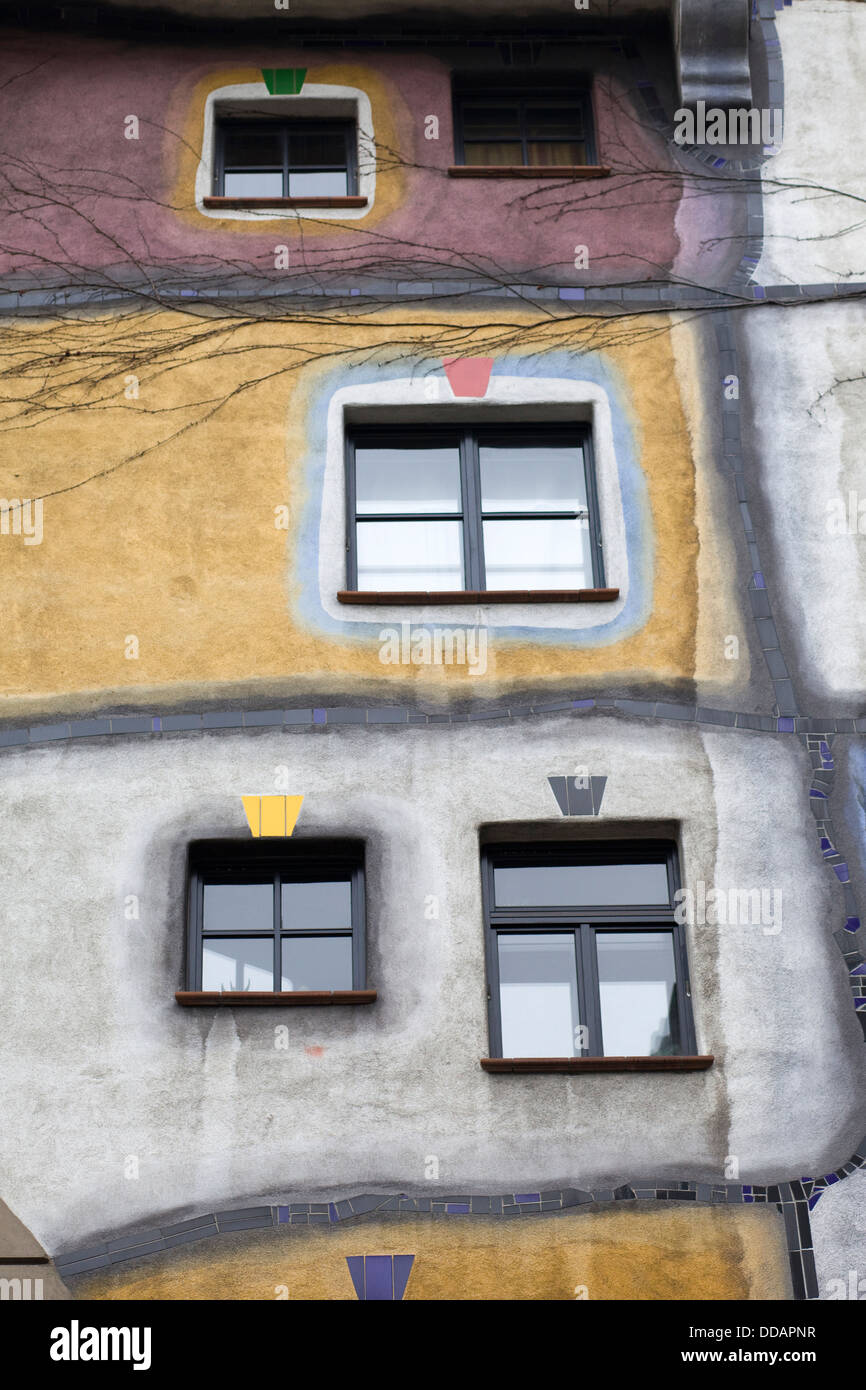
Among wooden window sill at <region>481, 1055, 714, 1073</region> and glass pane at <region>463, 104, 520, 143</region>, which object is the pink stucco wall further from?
wooden window sill at <region>481, 1055, 714, 1073</region>

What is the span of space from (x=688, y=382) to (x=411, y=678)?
2.46m

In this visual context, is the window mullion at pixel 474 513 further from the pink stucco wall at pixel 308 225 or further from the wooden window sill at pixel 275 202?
the wooden window sill at pixel 275 202

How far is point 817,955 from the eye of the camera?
30.0 ft

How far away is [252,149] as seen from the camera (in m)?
11.6

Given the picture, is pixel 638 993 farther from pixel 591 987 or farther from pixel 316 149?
pixel 316 149

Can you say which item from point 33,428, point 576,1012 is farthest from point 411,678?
point 33,428

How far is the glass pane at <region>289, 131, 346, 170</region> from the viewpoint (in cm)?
1157

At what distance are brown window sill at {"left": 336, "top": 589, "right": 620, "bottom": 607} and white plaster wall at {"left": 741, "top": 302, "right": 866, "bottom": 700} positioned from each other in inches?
41.8

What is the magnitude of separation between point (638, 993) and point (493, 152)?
5490 mm

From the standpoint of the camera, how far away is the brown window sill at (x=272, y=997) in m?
8.88

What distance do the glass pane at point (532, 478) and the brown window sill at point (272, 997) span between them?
9.90ft

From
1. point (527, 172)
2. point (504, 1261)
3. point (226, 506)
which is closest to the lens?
point (504, 1261)

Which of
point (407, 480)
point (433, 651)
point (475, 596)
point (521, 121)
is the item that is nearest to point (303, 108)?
point (521, 121)
